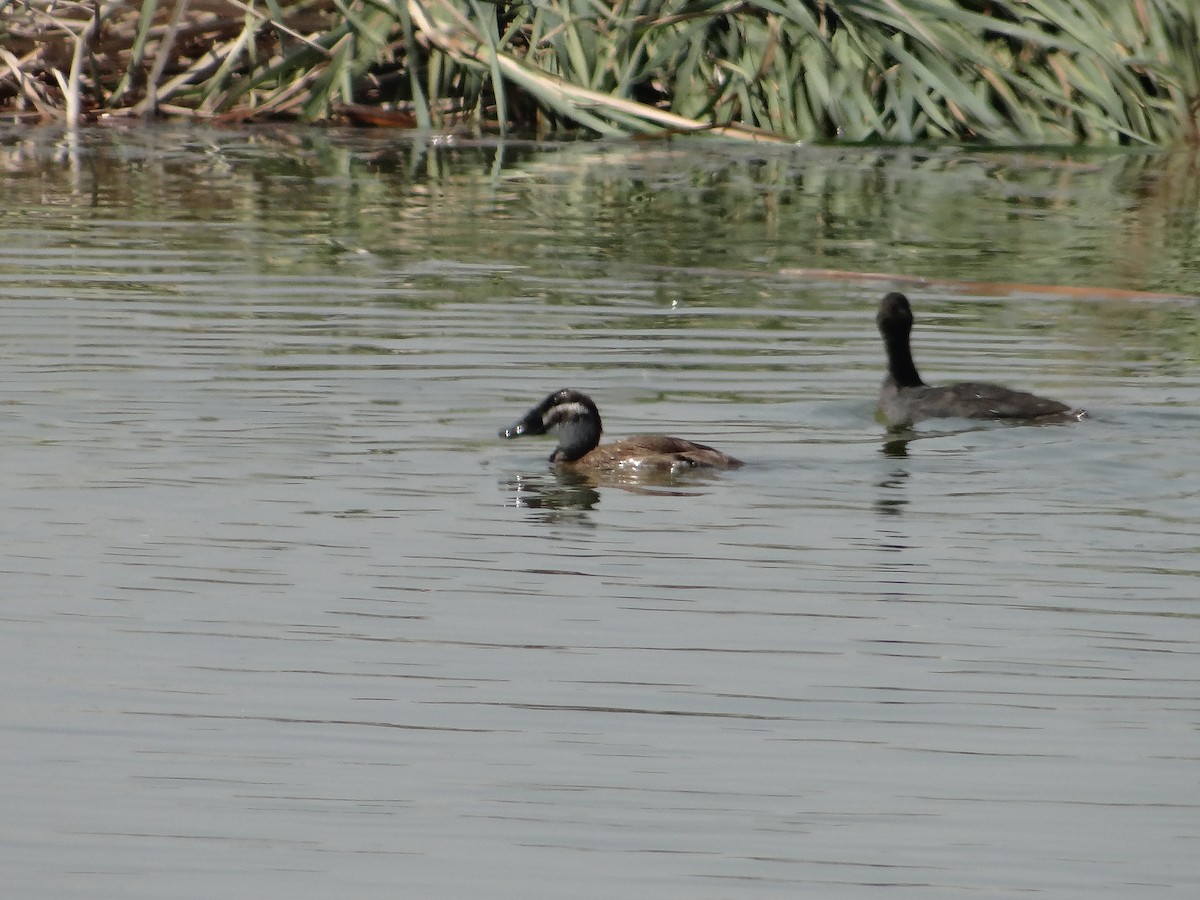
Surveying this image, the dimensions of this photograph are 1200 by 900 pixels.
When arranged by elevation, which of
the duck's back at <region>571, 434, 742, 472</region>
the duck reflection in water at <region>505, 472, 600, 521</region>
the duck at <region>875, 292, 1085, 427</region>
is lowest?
the duck reflection in water at <region>505, 472, 600, 521</region>

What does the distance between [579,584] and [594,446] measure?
2.44m

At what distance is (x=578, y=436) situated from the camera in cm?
983

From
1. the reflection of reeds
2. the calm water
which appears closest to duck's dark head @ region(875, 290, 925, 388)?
the calm water

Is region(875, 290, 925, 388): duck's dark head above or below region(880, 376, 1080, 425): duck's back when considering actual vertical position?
above

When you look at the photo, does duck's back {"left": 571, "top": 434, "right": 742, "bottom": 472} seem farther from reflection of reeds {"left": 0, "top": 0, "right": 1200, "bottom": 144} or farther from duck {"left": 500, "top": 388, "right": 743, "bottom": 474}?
reflection of reeds {"left": 0, "top": 0, "right": 1200, "bottom": 144}

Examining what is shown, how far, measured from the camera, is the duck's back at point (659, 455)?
364 inches

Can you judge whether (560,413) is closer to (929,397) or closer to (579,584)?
(929,397)

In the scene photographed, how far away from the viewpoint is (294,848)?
518 cm

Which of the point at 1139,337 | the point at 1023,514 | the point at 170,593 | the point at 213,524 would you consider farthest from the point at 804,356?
the point at 170,593

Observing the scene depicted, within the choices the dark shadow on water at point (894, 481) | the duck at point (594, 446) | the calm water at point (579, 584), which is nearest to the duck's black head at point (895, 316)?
the calm water at point (579, 584)

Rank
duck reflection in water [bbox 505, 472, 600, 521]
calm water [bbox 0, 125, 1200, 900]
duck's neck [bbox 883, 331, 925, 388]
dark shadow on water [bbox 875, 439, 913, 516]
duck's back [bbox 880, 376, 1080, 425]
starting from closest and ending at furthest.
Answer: calm water [bbox 0, 125, 1200, 900] → dark shadow on water [bbox 875, 439, 913, 516] → duck reflection in water [bbox 505, 472, 600, 521] → duck's back [bbox 880, 376, 1080, 425] → duck's neck [bbox 883, 331, 925, 388]

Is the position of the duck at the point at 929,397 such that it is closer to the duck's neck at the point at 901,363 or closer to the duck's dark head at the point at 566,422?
the duck's neck at the point at 901,363

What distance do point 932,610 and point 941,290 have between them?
23.3ft

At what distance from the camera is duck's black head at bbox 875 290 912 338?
37.3 feet
